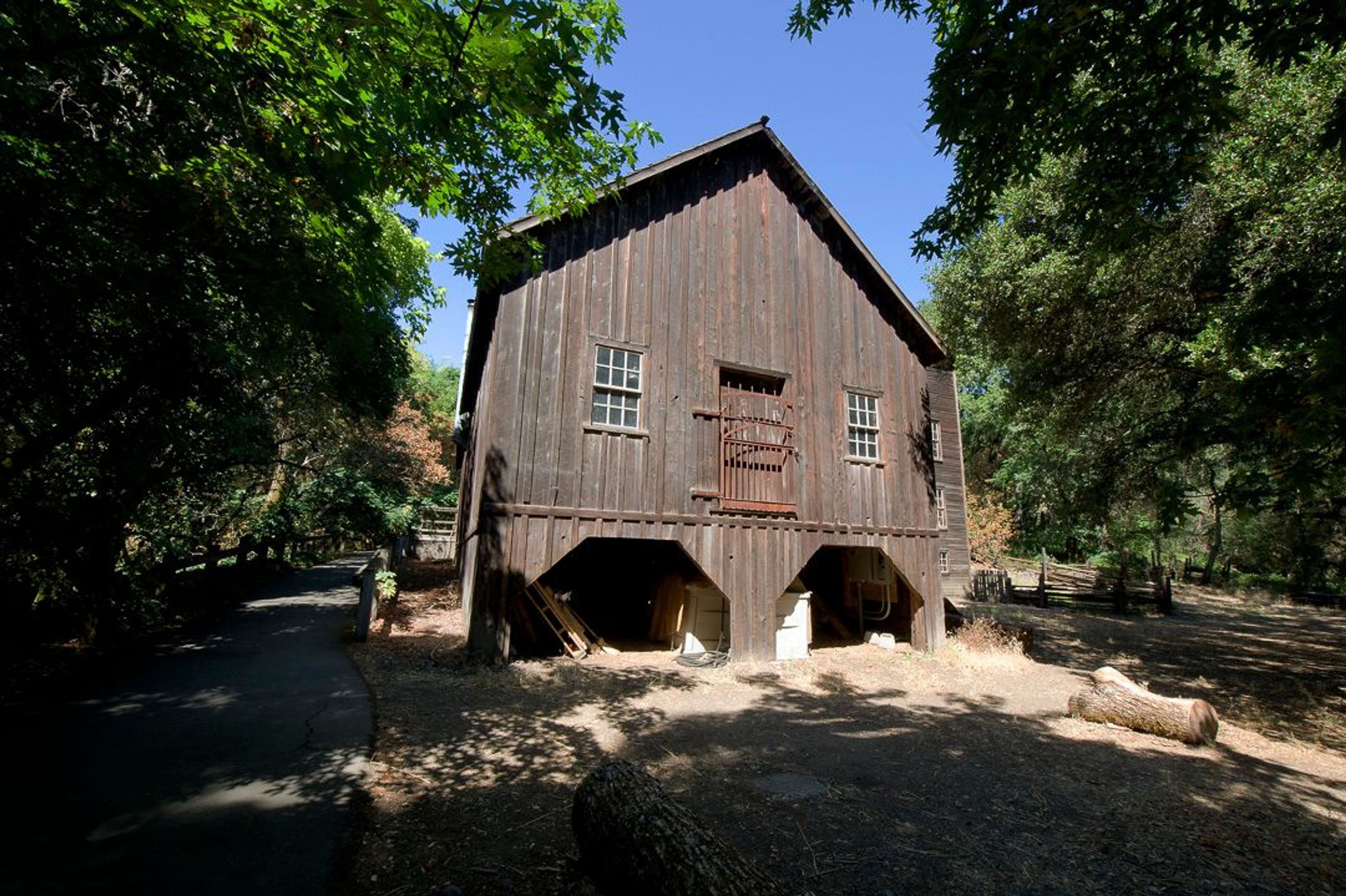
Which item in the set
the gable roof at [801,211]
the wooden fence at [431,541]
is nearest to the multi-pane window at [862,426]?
the gable roof at [801,211]

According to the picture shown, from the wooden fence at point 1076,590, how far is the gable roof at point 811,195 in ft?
52.9

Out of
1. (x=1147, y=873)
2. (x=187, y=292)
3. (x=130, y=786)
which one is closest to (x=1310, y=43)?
(x=1147, y=873)

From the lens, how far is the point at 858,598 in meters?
14.4

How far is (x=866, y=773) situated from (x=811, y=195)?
1118 centimetres

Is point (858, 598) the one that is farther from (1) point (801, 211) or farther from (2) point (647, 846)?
(2) point (647, 846)

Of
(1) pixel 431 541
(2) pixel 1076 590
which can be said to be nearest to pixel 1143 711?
(2) pixel 1076 590

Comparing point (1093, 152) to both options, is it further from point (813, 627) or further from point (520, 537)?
point (813, 627)

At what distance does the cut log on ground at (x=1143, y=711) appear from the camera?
7086 mm

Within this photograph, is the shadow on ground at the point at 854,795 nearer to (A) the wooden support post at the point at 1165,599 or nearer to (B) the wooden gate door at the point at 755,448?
(B) the wooden gate door at the point at 755,448

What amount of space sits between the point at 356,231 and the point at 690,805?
18.6 feet

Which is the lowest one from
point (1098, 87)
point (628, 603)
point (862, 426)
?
point (628, 603)

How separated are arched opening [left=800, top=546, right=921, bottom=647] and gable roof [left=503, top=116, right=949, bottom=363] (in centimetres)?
503

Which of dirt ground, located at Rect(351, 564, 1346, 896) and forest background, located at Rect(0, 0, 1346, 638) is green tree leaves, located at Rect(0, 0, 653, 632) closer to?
forest background, located at Rect(0, 0, 1346, 638)

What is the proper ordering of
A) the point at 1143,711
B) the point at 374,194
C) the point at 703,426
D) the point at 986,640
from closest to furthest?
1. the point at 374,194
2. the point at 1143,711
3. the point at 703,426
4. the point at 986,640
